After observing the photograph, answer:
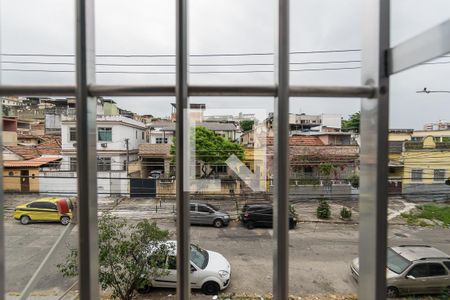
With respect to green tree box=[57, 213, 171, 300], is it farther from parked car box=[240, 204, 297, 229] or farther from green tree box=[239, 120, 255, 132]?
green tree box=[239, 120, 255, 132]

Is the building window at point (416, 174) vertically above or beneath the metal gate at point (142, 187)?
above

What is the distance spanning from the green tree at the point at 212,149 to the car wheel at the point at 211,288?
0.43 metres

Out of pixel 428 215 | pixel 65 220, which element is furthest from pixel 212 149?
pixel 428 215

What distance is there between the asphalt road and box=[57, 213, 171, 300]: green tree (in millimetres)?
92

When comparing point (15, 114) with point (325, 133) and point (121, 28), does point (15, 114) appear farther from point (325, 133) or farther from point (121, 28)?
point (325, 133)

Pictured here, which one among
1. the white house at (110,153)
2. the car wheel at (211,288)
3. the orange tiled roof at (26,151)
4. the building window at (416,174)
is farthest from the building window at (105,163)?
the building window at (416,174)

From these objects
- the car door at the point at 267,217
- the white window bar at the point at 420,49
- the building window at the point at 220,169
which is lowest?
the car door at the point at 267,217

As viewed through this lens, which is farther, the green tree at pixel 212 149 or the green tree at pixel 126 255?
the green tree at pixel 126 255

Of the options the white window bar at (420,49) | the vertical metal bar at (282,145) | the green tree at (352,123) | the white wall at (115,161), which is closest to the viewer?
the white window bar at (420,49)

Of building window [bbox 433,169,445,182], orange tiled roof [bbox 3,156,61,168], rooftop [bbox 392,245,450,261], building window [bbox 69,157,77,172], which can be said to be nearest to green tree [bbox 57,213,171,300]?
building window [bbox 69,157,77,172]

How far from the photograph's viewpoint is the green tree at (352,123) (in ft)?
2.82

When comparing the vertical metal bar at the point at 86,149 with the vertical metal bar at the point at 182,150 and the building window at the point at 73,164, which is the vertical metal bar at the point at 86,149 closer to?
the building window at the point at 73,164

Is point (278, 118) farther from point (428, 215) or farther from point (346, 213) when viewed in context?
point (428, 215)

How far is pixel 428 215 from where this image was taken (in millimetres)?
1016
